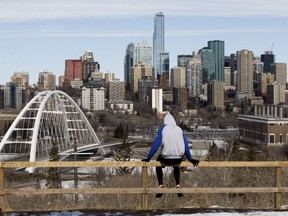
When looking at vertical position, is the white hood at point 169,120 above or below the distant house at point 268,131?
above

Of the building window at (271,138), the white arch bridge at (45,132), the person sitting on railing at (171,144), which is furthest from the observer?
the building window at (271,138)

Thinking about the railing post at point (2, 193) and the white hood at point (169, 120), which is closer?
the railing post at point (2, 193)

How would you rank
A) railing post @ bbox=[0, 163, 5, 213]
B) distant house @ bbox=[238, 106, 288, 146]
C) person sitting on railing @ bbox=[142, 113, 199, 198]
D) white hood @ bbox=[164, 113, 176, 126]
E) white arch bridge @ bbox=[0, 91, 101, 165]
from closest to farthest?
railing post @ bbox=[0, 163, 5, 213] → person sitting on railing @ bbox=[142, 113, 199, 198] → white hood @ bbox=[164, 113, 176, 126] → white arch bridge @ bbox=[0, 91, 101, 165] → distant house @ bbox=[238, 106, 288, 146]

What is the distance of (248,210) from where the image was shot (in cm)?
1192

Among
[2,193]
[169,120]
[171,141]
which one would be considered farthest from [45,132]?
[171,141]

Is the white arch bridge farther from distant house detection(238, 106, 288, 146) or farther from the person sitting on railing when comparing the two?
the person sitting on railing

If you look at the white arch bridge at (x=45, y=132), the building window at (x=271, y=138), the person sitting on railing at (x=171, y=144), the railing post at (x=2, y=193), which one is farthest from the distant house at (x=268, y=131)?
the railing post at (x=2, y=193)

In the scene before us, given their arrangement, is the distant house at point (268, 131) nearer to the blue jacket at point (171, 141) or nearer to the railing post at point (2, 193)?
the blue jacket at point (171, 141)

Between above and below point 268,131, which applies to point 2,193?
above

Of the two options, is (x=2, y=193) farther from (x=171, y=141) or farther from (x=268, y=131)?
(x=268, y=131)

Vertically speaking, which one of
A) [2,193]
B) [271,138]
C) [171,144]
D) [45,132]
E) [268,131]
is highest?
[171,144]

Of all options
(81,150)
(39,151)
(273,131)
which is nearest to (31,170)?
(39,151)

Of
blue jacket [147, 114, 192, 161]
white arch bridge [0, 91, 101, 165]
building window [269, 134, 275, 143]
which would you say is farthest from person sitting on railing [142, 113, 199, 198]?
building window [269, 134, 275, 143]

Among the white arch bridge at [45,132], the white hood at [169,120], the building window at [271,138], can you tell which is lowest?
the building window at [271,138]
